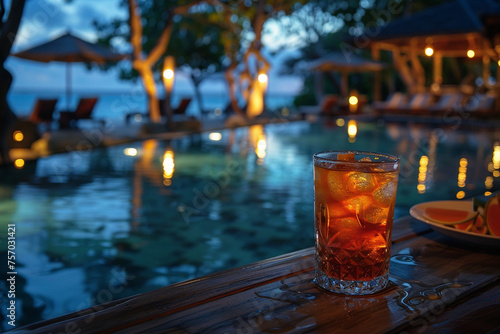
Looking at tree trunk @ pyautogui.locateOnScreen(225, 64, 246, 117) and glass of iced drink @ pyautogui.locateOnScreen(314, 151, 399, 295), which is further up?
tree trunk @ pyautogui.locateOnScreen(225, 64, 246, 117)

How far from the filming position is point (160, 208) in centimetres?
507

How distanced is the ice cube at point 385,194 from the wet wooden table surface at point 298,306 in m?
0.18

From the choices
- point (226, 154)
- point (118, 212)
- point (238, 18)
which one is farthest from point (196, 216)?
point (238, 18)

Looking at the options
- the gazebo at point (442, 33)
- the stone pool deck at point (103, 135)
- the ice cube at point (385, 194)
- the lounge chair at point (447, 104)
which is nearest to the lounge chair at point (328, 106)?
the gazebo at point (442, 33)

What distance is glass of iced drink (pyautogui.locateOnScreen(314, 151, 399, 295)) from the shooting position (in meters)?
1.00

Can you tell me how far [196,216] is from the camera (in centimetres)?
480

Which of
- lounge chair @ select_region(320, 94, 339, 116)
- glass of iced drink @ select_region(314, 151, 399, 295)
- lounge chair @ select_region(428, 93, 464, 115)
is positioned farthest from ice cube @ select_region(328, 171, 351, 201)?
lounge chair @ select_region(320, 94, 339, 116)

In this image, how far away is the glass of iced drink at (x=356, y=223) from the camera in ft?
3.28

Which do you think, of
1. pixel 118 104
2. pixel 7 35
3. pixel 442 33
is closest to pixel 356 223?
Result: pixel 7 35

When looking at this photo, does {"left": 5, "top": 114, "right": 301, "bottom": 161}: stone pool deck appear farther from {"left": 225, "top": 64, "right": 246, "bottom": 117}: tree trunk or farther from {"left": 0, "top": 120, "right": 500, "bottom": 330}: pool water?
{"left": 225, "top": 64, "right": 246, "bottom": 117}: tree trunk

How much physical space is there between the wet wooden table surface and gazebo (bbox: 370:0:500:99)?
1407cm

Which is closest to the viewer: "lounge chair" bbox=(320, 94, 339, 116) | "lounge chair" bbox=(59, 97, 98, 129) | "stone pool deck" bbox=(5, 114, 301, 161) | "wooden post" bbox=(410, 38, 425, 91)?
"stone pool deck" bbox=(5, 114, 301, 161)

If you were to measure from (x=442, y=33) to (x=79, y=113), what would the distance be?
1177cm

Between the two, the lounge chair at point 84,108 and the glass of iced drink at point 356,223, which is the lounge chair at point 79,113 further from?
the glass of iced drink at point 356,223
